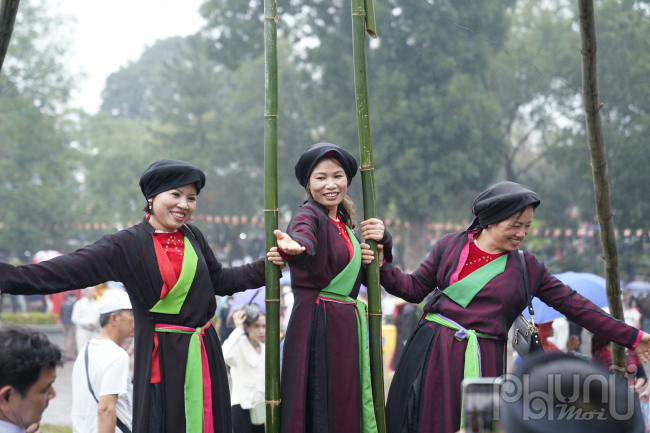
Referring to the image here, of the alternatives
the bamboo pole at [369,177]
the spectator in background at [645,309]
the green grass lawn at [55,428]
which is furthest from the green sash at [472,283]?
the spectator in background at [645,309]

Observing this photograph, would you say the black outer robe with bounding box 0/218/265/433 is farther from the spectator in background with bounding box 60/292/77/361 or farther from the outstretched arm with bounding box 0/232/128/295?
the spectator in background with bounding box 60/292/77/361

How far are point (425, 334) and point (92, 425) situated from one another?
1896 mm

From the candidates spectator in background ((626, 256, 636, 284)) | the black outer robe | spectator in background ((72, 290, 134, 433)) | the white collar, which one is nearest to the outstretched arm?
the black outer robe

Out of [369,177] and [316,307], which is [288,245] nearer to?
[316,307]

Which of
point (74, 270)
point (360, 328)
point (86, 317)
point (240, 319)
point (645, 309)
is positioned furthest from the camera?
point (645, 309)

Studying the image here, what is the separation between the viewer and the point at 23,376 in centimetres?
203

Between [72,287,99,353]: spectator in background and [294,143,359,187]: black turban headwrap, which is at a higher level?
[294,143,359,187]: black turban headwrap

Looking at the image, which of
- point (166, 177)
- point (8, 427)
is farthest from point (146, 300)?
point (8, 427)

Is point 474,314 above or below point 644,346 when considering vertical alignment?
above

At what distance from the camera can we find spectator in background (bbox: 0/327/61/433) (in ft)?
6.55

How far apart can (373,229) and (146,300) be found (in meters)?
1.17

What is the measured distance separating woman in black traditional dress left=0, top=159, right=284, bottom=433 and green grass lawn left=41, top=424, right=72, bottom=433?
4818mm

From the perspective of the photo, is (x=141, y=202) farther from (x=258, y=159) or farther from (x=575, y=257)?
(x=575, y=257)

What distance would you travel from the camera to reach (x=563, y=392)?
1363 millimetres
